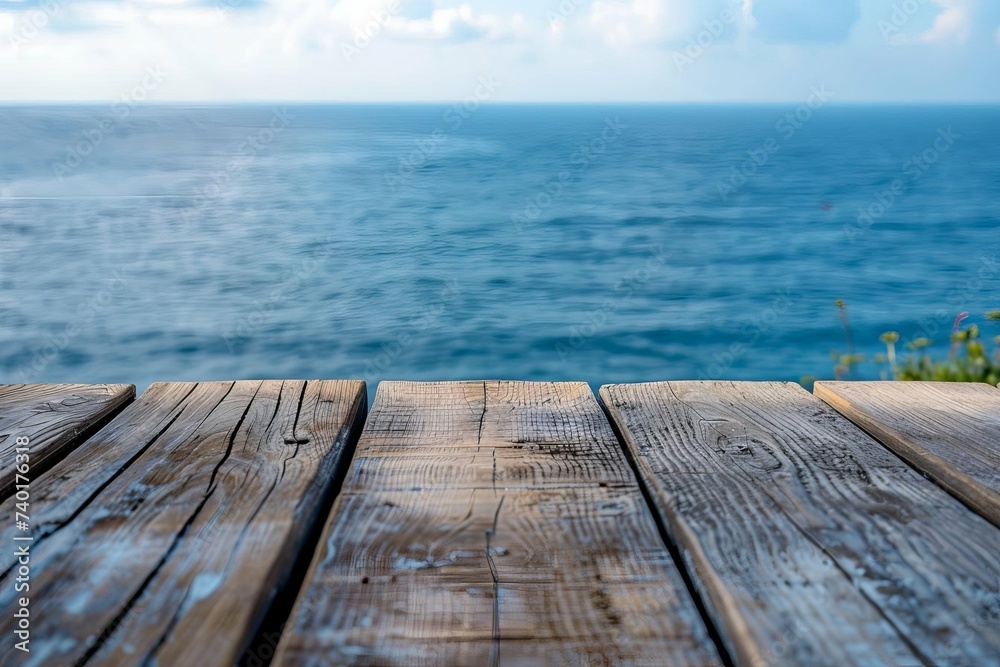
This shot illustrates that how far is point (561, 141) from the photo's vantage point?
1406 inches

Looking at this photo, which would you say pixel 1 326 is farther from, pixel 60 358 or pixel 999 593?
pixel 999 593

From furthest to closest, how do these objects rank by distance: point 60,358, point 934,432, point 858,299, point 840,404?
point 858,299 < point 60,358 < point 840,404 < point 934,432

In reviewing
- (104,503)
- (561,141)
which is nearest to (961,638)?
(104,503)

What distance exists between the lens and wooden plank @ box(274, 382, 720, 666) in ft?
1.86

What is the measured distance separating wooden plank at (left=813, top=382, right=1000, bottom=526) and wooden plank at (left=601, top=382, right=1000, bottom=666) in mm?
26

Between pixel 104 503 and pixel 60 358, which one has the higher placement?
pixel 104 503

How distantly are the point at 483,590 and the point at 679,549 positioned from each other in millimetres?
193
